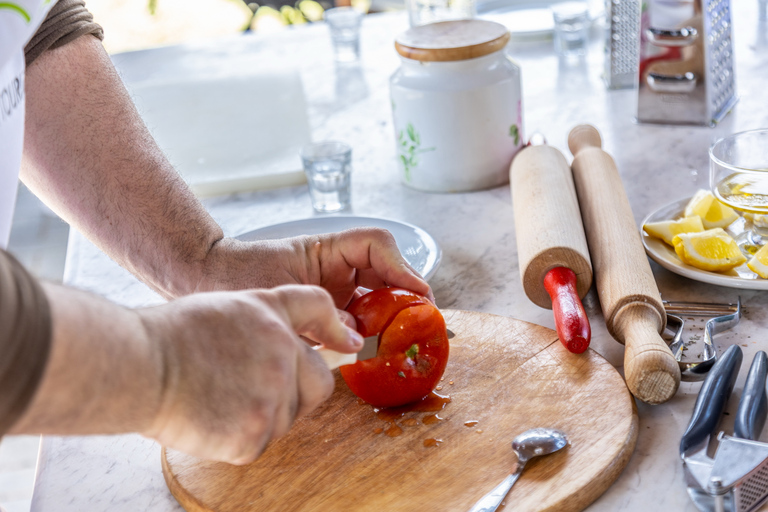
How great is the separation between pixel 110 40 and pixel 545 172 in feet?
12.3

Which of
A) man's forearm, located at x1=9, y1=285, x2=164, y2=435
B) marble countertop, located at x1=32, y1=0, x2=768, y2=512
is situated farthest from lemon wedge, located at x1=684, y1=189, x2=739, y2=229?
man's forearm, located at x1=9, y1=285, x2=164, y2=435

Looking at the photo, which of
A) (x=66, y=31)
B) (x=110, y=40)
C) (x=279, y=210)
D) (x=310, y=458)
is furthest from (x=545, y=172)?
(x=110, y=40)

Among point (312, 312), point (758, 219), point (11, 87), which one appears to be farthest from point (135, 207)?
point (758, 219)

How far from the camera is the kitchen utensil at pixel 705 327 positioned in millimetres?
925

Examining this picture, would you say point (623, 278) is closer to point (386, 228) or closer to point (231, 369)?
point (386, 228)

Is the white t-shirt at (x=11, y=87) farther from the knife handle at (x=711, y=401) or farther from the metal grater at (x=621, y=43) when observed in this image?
the metal grater at (x=621, y=43)

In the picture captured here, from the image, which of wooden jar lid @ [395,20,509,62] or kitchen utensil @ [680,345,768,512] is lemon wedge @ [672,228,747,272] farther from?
wooden jar lid @ [395,20,509,62]

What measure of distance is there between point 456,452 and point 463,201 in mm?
765

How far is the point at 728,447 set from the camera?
28.4 inches

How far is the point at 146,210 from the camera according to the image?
109 centimetres

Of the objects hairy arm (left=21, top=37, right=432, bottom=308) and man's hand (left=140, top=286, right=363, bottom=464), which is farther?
hairy arm (left=21, top=37, right=432, bottom=308)

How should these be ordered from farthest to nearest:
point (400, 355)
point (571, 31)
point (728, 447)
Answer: point (571, 31), point (400, 355), point (728, 447)

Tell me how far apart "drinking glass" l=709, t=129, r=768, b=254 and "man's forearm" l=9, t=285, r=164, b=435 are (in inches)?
35.9

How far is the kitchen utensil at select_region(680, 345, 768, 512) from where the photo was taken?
69cm
